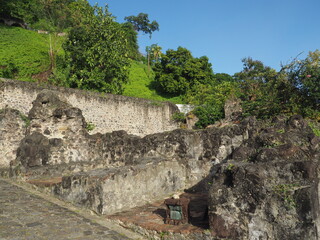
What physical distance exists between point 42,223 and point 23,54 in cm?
2025

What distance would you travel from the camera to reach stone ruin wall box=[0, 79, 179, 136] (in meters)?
13.5

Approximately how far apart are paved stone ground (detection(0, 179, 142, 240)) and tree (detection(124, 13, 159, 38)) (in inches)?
2284

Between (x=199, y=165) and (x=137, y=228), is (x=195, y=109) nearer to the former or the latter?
(x=199, y=165)

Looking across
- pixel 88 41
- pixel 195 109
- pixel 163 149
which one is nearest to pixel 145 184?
pixel 163 149

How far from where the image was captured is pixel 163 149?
25.4 feet

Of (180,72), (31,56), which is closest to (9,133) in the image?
(31,56)

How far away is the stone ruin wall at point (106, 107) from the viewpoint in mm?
13539

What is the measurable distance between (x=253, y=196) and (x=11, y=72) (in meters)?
19.3

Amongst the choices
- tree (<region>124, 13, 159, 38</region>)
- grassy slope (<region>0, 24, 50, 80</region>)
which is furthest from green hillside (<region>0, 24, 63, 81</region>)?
tree (<region>124, 13, 159, 38</region>)

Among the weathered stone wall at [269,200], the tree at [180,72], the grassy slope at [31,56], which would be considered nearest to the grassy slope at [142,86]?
the grassy slope at [31,56]

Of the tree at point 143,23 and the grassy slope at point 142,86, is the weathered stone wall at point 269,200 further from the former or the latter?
the tree at point 143,23

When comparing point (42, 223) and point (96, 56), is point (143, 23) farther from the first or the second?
point (42, 223)

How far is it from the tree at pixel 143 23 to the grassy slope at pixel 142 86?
25.7 m

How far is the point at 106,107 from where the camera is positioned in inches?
682
